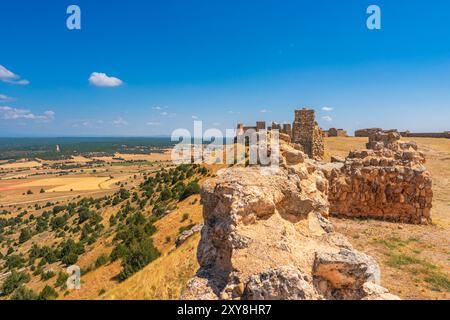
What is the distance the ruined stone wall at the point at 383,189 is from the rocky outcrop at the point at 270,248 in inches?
334

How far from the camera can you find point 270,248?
4.43 m

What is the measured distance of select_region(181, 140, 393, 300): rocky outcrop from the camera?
12.5ft

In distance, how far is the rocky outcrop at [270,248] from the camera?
3.82 m

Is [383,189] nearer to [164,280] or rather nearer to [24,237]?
[164,280]

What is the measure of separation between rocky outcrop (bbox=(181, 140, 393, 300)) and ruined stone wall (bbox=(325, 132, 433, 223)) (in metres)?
8.49

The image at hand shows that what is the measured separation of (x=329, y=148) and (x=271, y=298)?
3341cm

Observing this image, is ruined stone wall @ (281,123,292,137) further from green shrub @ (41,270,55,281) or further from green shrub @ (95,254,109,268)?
green shrub @ (41,270,55,281)

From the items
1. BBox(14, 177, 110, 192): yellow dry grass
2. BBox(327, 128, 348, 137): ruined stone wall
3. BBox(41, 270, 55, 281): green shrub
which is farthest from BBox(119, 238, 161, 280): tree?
BBox(14, 177, 110, 192): yellow dry grass

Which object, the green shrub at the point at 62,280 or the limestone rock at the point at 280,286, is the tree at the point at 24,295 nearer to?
the green shrub at the point at 62,280
